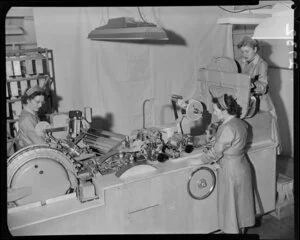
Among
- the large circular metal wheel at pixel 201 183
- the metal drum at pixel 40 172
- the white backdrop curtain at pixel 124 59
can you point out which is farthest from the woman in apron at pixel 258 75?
the metal drum at pixel 40 172

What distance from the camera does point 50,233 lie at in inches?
70.9

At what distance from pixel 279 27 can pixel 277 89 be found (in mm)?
2281

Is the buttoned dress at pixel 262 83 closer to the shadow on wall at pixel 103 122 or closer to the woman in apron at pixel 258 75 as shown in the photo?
the woman in apron at pixel 258 75

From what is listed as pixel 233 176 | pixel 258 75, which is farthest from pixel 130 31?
pixel 233 176

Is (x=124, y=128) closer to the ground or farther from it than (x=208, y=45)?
closer to the ground

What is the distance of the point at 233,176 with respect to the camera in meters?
2.26

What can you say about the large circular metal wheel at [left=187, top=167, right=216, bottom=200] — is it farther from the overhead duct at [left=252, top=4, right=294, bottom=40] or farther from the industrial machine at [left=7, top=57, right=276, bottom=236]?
the overhead duct at [left=252, top=4, right=294, bottom=40]

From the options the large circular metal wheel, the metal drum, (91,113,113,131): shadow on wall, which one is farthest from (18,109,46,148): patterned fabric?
(91,113,113,131): shadow on wall

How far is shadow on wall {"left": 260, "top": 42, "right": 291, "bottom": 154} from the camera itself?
3.83 metres

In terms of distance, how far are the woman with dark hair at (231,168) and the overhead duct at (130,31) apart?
1.86 feet

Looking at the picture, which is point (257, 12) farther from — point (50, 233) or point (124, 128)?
point (50, 233)

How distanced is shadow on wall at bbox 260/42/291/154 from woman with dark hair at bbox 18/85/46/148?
2577 mm

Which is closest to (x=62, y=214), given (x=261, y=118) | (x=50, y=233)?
(x=50, y=233)

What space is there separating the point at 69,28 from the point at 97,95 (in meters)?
0.74
